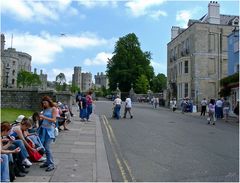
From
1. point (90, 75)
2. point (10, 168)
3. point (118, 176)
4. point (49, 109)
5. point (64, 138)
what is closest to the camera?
point (10, 168)

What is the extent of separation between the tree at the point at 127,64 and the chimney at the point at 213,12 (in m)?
33.6

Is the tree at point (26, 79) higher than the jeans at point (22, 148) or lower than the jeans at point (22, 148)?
higher

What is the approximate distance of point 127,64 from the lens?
Answer: 81375 millimetres

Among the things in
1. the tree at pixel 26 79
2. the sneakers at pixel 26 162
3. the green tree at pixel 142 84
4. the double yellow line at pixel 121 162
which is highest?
the tree at pixel 26 79

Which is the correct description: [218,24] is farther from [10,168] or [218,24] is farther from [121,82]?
[10,168]

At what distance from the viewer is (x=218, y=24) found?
154ft

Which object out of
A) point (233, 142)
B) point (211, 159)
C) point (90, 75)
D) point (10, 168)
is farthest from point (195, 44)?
point (90, 75)

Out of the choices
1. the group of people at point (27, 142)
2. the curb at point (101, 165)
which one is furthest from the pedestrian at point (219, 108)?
the group of people at point (27, 142)

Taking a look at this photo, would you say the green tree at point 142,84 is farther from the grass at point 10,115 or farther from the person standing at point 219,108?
the grass at point 10,115

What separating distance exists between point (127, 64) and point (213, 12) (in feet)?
115

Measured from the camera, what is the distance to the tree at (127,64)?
265 feet

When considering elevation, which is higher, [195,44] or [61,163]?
[195,44]

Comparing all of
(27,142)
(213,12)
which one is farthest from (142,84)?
(27,142)

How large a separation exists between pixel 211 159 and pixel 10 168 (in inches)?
212
